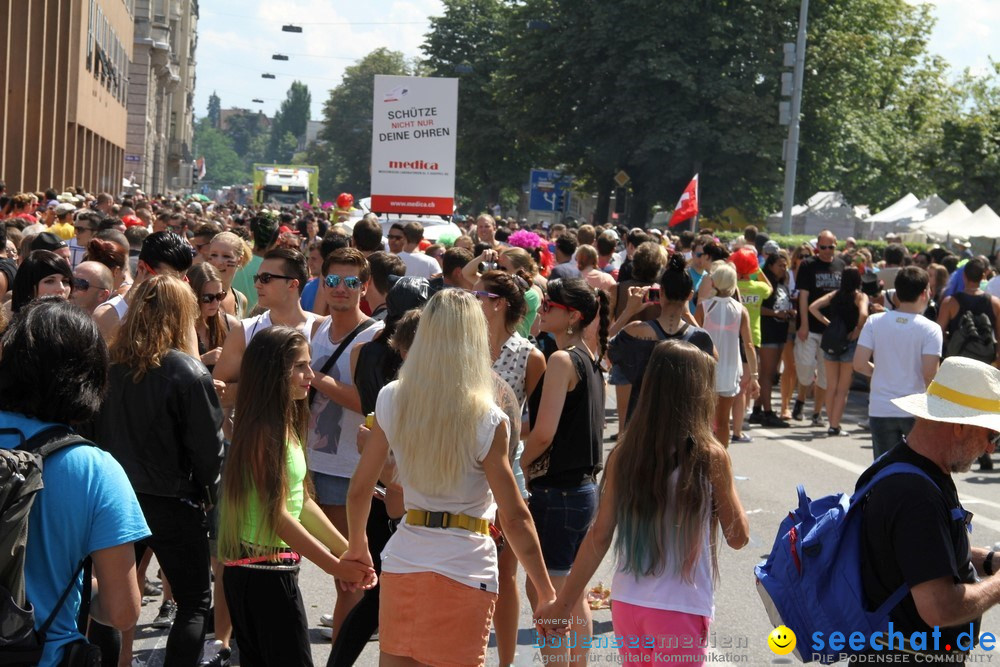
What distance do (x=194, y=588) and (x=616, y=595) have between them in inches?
66.1

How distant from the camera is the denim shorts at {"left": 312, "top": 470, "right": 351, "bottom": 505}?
5934mm

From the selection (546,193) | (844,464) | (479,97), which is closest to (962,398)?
(844,464)

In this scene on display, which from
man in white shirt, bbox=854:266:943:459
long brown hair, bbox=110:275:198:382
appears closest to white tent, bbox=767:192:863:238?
man in white shirt, bbox=854:266:943:459

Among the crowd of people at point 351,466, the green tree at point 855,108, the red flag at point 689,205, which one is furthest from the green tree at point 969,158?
the crowd of people at point 351,466

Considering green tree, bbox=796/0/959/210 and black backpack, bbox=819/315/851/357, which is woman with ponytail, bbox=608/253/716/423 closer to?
black backpack, bbox=819/315/851/357

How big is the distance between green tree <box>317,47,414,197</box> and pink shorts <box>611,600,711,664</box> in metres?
110

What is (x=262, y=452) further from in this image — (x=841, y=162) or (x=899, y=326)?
(x=841, y=162)

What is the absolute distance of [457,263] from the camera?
7.95 m

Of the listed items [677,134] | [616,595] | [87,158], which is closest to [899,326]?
[616,595]

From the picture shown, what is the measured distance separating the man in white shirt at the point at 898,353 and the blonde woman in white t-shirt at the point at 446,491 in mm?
4916

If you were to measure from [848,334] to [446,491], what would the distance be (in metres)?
10.0

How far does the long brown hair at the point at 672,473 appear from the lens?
4.11m

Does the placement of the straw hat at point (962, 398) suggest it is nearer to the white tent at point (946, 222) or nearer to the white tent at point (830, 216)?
the white tent at point (946, 222)

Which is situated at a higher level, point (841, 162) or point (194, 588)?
point (841, 162)
